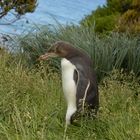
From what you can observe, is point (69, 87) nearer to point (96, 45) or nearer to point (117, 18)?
point (96, 45)

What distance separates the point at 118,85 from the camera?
A: 641 centimetres

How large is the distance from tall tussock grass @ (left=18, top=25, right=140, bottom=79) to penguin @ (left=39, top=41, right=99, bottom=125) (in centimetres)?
254

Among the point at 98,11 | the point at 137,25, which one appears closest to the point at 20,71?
the point at 137,25

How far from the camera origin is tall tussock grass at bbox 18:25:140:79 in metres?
8.18

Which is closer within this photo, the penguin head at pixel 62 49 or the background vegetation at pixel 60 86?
the background vegetation at pixel 60 86

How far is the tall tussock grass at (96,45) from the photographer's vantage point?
26.8ft

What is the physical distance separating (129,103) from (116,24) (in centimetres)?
391

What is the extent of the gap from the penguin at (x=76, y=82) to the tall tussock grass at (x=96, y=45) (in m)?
2.54

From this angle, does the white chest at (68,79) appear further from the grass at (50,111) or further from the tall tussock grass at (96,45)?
the tall tussock grass at (96,45)

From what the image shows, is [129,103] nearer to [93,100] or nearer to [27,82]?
[93,100]

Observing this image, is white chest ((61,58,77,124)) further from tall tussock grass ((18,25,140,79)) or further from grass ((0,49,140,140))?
tall tussock grass ((18,25,140,79))

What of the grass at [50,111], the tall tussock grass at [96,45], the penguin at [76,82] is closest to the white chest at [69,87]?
the penguin at [76,82]

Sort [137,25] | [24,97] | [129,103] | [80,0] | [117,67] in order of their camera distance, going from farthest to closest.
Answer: [80,0] → [137,25] → [117,67] → [24,97] → [129,103]

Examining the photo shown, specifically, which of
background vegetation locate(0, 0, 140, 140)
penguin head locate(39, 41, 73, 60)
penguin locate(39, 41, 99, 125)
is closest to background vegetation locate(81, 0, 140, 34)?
background vegetation locate(0, 0, 140, 140)
